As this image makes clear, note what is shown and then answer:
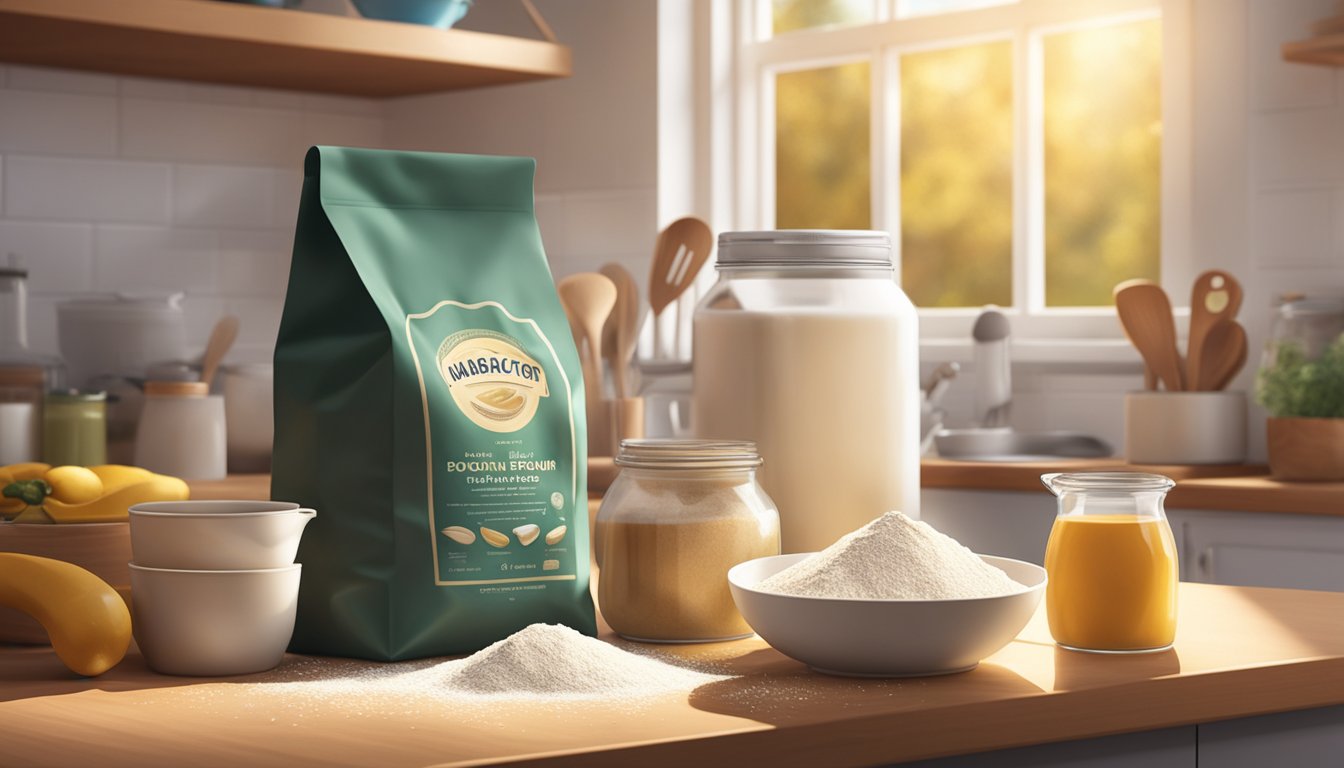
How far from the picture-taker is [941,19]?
3580 mm

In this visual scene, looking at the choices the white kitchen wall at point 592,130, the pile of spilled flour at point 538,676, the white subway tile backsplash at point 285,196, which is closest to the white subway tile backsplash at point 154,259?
the white subway tile backsplash at point 285,196

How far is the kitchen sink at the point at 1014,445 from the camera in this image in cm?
313

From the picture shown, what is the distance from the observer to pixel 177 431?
267cm

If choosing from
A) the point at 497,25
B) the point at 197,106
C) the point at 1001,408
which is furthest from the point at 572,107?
the point at 1001,408

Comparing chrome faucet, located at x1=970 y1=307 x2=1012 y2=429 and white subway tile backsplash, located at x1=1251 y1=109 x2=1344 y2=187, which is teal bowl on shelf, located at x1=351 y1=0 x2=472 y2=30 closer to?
chrome faucet, located at x1=970 y1=307 x2=1012 y2=429

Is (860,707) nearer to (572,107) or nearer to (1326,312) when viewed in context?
(1326,312)

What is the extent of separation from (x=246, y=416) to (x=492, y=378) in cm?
196

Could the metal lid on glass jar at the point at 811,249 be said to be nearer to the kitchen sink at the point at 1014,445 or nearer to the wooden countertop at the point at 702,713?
the wooden countertop at the point at 702,713

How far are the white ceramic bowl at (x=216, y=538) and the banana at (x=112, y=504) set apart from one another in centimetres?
16

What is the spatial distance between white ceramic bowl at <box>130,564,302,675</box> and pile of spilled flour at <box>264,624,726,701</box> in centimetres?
5

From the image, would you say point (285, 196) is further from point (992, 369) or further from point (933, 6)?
point (992, 369)

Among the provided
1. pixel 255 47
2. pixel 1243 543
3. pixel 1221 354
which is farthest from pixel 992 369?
pixel 255 47

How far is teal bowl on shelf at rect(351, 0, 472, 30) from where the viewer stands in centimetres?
309

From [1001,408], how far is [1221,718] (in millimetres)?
2365
